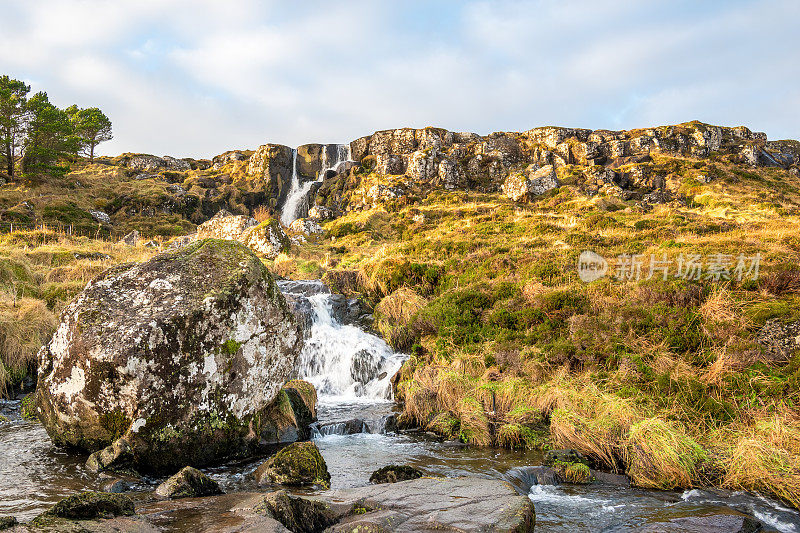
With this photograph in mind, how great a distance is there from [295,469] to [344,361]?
8039 mm

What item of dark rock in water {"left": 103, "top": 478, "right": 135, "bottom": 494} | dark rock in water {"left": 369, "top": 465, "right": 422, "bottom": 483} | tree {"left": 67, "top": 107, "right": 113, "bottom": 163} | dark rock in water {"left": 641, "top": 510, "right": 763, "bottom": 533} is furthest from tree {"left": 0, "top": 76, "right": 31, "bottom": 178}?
dark rock in water {"left": 641, "top": 510, "right": 763, "bottom": 533}

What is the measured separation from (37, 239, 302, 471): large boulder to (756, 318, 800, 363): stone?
1005 centimetres

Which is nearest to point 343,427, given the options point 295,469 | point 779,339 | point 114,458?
point 295,469

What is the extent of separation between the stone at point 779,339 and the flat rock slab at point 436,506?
24.0 feet

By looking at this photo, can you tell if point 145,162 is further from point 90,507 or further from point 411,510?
point 411,510

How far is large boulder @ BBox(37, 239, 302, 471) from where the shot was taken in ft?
23.1

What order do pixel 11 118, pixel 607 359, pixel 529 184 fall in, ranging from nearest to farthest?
pixel 607 359 → pixel 11 118 → pixel 529 184

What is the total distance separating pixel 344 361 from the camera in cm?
1489

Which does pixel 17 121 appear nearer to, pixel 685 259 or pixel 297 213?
pixel 297 213

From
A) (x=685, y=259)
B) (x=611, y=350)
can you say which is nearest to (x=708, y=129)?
(x=685, y=259)

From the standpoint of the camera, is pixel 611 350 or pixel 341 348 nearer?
pixel 611 350

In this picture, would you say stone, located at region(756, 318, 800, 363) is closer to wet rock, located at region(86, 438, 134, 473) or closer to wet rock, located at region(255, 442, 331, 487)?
wet rock, located at region(255, 442, 331, 487)

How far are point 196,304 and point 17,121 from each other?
50117mm

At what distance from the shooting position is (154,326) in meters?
7.23
